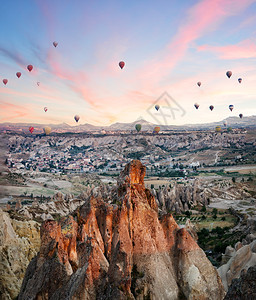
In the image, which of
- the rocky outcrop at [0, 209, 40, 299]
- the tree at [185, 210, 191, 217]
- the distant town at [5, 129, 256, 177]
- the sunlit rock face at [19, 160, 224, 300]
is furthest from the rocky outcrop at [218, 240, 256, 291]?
the distant town at [5, 129, 256, 177]

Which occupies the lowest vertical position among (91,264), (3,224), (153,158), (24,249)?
(153,158)

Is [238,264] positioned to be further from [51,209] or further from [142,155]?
[142,155]

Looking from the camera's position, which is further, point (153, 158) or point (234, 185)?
point (153, 158)

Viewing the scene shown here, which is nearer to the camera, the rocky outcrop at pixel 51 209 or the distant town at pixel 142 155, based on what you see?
the rocky outcrop at pixel 51 209

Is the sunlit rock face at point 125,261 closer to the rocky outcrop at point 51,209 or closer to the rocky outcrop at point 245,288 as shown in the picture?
the rocky outcrop at point 245,288

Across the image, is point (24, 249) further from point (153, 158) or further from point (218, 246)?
point (153, 158)

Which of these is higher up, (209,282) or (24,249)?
(209,282)

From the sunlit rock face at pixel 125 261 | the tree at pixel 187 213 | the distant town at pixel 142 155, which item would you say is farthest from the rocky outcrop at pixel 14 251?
the distant town at pixel 142 155

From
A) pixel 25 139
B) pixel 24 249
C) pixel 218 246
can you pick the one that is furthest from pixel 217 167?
pixel 25 139
